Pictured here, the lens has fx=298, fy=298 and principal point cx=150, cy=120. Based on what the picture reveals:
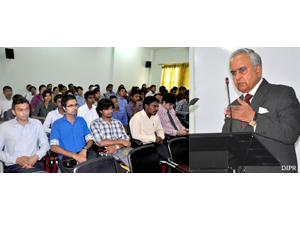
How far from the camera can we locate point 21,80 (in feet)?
23.4

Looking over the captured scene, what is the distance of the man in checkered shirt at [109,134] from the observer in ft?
9.75

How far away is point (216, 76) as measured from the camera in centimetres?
277

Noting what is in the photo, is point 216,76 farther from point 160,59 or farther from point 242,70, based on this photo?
point 160,59

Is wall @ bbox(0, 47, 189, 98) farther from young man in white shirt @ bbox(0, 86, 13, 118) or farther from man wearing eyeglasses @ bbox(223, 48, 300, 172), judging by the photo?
man wearing eyeglasses @ bbox(223, 48, 300, 172)

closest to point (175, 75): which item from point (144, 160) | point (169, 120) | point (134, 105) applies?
point (134, 105)

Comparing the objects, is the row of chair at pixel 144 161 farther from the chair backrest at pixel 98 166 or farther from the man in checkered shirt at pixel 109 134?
the man in checkered shirt at pixel 109 134

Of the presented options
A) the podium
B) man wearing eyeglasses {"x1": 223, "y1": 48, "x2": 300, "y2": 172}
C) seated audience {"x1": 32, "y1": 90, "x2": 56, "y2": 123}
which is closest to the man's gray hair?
man wearing eyeglasses {"x1": 223, "y1": 48, "x2": 300, "y2": 172}

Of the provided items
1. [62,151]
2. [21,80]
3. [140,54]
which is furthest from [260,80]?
[140,54]

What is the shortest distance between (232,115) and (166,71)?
22.5ft

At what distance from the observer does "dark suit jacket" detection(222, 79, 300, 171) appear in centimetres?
265

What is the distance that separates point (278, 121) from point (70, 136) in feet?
6.35

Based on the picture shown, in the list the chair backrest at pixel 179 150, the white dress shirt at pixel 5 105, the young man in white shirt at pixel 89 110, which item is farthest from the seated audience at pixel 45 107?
the chair backrest at pixel 179 150

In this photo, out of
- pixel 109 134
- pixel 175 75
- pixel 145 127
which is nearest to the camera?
pixel 109 134
